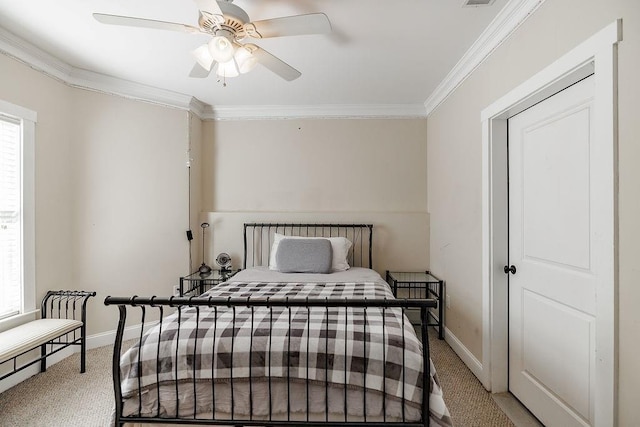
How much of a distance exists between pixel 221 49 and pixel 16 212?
6.90ft

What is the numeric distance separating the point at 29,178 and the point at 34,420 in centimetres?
175

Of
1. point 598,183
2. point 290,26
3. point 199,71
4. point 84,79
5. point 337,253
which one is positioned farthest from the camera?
point 337,253

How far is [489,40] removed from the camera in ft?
7.57

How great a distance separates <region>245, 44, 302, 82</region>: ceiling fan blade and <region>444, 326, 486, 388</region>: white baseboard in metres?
2.58

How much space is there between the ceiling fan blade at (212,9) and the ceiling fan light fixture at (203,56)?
0.23m

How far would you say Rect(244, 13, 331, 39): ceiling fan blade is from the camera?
5.65 ft

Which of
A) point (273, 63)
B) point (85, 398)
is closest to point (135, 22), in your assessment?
point (273, 63)

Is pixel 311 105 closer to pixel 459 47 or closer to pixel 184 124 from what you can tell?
pixel 184 124

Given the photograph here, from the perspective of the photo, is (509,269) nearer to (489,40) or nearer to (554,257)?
(554,257)

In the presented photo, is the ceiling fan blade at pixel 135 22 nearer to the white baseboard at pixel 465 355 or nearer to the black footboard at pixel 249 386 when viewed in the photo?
the black footboard at pixel 249 386

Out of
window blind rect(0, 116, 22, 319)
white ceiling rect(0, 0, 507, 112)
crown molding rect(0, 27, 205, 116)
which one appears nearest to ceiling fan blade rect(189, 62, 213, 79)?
white ceiling rect(0, 0, 507, 112)

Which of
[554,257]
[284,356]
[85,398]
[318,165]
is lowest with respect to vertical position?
[85,398]

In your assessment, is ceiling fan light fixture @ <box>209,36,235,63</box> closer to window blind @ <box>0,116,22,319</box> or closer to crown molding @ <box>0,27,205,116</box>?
crown molding @ <box>0,27,205,116</box>

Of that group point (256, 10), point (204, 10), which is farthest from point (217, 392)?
point (256, 10)
